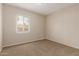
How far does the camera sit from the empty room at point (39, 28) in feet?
9.94

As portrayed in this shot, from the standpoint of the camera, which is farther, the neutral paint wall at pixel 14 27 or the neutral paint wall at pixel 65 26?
the neutral paint wall at pixel 14 27

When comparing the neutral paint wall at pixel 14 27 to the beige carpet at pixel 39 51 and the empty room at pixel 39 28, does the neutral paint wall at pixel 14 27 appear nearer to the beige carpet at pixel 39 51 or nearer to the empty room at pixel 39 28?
the empty room at pixel 39 28

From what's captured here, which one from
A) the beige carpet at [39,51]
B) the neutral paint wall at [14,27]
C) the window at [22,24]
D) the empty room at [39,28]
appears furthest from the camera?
the window at [22,24]

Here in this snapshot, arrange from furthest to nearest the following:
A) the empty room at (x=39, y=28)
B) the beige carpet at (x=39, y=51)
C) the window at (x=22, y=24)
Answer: the window at (x=22, y=24) < the empty room at (x=39, y=28) < the beige carpet at (x=39, y=51)

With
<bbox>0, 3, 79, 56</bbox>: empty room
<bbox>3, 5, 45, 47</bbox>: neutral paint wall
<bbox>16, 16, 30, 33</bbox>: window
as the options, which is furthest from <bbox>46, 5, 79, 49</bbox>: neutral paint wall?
<bbox>16, 16, 30, 33</bbox>: window

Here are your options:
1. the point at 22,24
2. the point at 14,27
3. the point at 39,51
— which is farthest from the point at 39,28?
the point at 39,51

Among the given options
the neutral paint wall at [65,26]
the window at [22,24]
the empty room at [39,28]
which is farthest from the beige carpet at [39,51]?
the window at [22,24]

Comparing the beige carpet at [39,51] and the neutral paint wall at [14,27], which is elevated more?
the neutral paint wall at [14,27]

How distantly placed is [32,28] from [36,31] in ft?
0.93

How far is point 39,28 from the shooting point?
445cm

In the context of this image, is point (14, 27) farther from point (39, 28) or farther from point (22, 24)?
point (39, 28)

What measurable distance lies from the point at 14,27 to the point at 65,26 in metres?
2.05

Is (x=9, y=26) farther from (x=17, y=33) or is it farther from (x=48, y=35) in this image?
(x=48, y=35)

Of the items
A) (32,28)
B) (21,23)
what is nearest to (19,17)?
(21,23)
